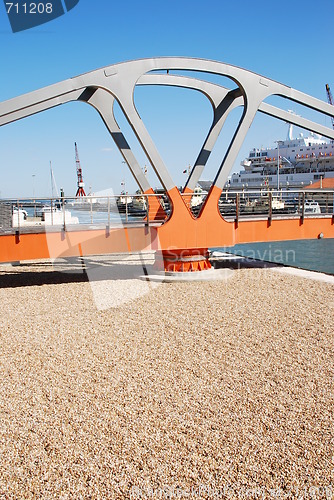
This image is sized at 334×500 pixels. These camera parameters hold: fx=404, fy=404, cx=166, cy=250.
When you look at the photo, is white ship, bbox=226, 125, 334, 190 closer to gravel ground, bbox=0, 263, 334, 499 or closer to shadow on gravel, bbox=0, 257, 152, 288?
shadow on gravel, bbox=0, 257, 152, 288

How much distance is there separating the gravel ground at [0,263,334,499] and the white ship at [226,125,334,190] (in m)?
92.2

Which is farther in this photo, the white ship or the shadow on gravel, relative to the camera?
the white ship

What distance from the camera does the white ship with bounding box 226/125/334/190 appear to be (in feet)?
341

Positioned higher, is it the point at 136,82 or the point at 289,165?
the point at 289,165

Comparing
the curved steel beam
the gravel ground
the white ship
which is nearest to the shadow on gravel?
the gravel ground

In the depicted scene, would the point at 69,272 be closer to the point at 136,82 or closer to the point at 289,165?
the point at 136,82

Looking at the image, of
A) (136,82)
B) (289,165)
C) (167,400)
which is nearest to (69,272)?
(136,82)

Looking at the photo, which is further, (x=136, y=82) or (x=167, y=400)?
(x=136, y=82)

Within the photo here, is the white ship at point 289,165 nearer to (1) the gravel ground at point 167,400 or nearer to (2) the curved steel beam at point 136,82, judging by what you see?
(2) the curved steel beam at point 136,82

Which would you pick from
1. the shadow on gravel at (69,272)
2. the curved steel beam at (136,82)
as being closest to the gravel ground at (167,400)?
the shadow on gravel at (69,272)

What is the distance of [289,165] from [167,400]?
11399cm

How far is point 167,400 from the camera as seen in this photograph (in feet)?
22.5

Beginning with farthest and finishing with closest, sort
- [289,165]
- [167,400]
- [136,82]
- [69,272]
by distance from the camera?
[289,165] → [69,272] → [136,82] → [167,400]

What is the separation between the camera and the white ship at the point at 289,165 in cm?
10400
